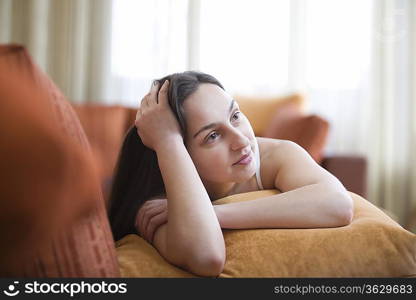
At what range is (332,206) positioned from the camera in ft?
1.71

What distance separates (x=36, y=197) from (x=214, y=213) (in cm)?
21

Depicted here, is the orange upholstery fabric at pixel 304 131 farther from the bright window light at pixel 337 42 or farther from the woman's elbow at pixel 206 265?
the bright window light at pixel 337 42

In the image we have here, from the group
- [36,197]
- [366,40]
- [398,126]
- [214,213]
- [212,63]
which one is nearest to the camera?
[36,197]

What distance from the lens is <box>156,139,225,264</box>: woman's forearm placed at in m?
0.48

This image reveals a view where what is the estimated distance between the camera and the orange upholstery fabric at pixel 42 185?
35 centimetres

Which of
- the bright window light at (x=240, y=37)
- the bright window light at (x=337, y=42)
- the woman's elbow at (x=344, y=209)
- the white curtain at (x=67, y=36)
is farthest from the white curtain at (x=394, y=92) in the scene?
the woman's elbow at (x=344, y=209)

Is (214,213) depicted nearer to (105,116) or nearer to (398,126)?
(105,116)

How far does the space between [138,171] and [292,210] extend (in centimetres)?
19

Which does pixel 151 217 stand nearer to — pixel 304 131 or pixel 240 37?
pixel 304 131

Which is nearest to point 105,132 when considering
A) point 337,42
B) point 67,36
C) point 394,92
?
point 337,42

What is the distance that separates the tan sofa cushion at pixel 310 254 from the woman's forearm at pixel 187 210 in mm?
28

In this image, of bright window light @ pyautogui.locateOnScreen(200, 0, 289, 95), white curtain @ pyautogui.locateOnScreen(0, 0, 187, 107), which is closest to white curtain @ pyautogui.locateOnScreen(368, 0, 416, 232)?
bright window light @ pyautogui.locateOnScreen(200, 0, 289, 95)

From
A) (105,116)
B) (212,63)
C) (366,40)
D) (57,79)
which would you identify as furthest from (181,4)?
(366,40)

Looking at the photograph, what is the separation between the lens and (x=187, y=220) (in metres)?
0.48
